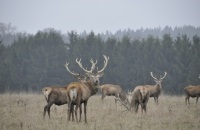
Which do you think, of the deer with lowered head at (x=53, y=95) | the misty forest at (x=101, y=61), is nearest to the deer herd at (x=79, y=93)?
the deer with lowered head at (x=53, y=95)

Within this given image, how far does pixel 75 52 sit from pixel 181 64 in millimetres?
11172

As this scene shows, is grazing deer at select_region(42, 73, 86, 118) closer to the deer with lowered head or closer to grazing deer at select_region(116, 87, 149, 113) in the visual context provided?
the deer with lowered head

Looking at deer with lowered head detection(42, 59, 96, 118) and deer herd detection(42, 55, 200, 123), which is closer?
deer herd detection(42, 55, 200, 123)

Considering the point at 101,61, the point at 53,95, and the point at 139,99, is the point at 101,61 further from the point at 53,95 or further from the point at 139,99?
the point at 53,95

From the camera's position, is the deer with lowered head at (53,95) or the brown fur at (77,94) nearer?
the brown fur at (77,94)

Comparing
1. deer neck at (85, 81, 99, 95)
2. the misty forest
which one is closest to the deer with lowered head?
deer neck at (85, 81, 99, 95)

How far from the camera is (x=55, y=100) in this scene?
14875 millimetres

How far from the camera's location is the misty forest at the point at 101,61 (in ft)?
123

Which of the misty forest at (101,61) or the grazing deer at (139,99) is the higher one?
the misty forest at (101,61)

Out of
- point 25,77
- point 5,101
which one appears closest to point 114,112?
point 5,101

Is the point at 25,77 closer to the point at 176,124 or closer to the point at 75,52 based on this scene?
the point at 75,52

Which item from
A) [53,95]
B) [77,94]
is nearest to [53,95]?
[53,95]

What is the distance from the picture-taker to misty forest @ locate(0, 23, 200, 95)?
37625mm

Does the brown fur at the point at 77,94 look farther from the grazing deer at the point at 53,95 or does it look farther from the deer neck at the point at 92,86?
the grazing deer at the point at 53,95
